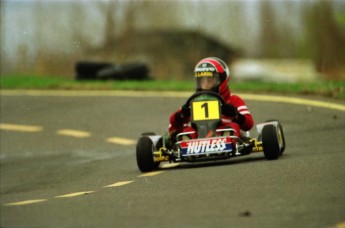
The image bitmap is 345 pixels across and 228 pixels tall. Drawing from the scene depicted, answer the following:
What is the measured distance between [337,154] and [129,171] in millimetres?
2659

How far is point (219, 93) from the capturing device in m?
14.2

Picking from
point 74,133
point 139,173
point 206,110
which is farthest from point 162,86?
point 139,173

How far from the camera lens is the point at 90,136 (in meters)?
19.5

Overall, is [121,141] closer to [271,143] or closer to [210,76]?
[210,76]

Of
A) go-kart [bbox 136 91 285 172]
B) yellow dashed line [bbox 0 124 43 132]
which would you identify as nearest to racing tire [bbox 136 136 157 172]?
go-kart [bbox 136 91 285 172]

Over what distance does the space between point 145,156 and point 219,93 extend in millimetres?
1329

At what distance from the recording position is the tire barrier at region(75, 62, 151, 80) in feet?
85.3

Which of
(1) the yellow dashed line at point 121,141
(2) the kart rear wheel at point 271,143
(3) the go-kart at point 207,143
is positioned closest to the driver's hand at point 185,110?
(3) the go-kart at point 207,143

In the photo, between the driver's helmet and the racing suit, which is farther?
the driver's helmet

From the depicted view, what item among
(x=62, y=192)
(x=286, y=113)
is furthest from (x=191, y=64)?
(x=62, y=192)

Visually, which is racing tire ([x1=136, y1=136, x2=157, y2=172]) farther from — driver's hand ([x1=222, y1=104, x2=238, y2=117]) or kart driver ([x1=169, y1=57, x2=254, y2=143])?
driver's hand ([x1=222, y1=104, x2=238, y2=117])

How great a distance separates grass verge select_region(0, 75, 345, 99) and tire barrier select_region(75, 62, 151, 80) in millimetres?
404

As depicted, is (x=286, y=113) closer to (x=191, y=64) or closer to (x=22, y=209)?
(x=22, y=209)

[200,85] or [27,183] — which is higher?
[200,85]
